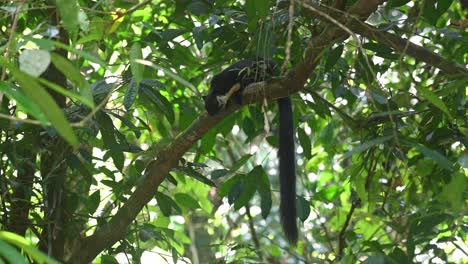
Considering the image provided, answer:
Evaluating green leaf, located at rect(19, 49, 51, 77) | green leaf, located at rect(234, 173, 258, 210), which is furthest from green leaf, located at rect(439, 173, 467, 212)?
green leaf, located at rect(234, 173, 258, 210)

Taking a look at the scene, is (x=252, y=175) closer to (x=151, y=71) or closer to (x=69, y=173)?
(x=151, y=71)

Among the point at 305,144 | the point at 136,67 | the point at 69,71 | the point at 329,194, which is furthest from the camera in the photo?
the point at 329,194

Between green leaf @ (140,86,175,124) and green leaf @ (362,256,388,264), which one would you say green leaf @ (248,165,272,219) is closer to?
green leaf @ (140,86,175,124)

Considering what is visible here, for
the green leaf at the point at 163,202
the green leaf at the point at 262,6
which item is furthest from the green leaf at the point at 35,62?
the green leaf at the point at 163,202

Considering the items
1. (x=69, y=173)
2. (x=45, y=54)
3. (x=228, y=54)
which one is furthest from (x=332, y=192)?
(x=45, y=54)

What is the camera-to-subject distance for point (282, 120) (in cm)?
229

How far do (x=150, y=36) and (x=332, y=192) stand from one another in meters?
0.85

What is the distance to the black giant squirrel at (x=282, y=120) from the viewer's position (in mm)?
2055

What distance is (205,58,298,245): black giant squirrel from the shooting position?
205 cm

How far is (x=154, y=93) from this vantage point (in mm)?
2098

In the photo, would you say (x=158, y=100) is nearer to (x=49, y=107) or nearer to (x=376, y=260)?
(x=376, y=260)

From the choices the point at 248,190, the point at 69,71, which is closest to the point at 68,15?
the point at 69,71

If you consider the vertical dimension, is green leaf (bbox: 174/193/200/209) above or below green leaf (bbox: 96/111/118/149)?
below

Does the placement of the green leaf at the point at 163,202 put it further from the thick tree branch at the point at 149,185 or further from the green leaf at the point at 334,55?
the green leaf at the point at 334,55
